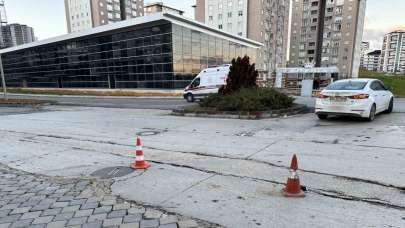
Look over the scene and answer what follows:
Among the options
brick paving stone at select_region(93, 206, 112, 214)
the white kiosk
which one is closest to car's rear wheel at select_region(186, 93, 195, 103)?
the white kiosk

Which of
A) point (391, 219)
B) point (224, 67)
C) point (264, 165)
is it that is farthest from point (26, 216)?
point (224, 67)

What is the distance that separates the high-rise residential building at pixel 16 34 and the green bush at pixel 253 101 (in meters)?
75.9

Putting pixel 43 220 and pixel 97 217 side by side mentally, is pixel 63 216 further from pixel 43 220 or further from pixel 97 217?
pixel 97 217

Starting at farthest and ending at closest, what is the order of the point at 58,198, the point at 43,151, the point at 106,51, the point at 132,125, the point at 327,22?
the point at 327,22, the point at 106,51, the point at 132,125, the point at 43,151, the point at 58,198

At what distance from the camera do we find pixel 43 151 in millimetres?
6832

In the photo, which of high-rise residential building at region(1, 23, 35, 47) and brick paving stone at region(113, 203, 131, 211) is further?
high-rise residential building at region(1, 23, 35, 47)

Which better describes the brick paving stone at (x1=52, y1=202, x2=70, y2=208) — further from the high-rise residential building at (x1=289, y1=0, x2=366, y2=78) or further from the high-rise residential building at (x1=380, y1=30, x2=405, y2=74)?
the high-rise residential building at (x1=380, y1=30, x2=405, y2=74)

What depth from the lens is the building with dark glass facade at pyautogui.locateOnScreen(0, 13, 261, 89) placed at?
110ft

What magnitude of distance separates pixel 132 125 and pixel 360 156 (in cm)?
825

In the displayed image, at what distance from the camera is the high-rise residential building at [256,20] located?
58875mm

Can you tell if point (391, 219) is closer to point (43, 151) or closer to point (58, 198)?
point (58, 198)

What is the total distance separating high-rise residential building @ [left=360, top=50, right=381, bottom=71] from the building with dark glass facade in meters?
147

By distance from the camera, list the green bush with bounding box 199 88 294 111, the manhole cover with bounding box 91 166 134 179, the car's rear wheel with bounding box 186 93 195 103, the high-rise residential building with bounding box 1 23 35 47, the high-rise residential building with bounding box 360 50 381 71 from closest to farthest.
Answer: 1. the manhole cover with bounding box 91 166 134 179
2. the green bush with bounding box 199 88 294 111
3. the car's rear wheel with bounding box 186 93 195 103
4. the high-rise residential building with bounding box 1 23 35 47
5. the high-rise residential building with bounding box 360 50 381 71

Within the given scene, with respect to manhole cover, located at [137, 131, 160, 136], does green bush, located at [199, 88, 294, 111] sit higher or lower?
higher
